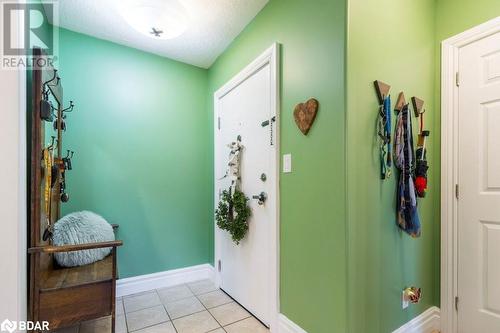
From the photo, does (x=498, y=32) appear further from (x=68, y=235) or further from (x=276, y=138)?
(x=68, y=235)

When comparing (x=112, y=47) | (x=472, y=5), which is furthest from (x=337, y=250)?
(x=112, y=47)

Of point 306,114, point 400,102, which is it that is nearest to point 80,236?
point 306,114

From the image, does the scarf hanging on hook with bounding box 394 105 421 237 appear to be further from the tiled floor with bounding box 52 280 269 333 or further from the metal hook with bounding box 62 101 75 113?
the metal hook with bounding box 62 101 75 113

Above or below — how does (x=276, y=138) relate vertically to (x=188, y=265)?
above

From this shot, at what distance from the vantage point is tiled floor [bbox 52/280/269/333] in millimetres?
1814

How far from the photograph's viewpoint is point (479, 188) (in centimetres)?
159

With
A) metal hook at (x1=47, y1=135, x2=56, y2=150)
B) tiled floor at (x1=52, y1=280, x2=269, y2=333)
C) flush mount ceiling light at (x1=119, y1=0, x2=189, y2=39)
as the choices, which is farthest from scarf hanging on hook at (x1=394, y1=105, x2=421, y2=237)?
metal hook at (x1=47, y1=135, x2=56, y2=150)

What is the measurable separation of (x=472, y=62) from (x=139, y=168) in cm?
279

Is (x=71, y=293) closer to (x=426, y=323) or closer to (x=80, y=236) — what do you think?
(x=80, y=236)

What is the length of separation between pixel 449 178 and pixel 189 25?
7.65 ft

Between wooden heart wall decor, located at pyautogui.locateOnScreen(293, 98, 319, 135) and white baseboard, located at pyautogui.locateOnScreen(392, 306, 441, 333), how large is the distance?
4.60 ft

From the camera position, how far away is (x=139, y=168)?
2455 mm

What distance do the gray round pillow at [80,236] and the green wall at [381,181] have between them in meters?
1.71

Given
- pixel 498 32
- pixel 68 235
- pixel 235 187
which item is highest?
pixel 498 32
